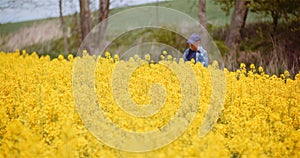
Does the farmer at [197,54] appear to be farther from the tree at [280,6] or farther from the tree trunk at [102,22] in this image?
the tree trunk at [102,22]

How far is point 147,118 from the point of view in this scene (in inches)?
221

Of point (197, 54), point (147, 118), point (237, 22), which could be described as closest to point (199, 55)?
point (197, 54)

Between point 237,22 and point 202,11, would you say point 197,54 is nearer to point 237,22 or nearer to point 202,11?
point 202,11

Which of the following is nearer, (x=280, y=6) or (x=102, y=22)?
(x=280, y=6)

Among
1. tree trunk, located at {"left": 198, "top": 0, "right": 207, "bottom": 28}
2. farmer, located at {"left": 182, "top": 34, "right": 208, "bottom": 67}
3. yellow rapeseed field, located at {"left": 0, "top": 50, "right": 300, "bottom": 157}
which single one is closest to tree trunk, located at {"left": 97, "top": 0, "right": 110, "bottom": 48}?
tree trunk, located at {"left": 198, "top": 0, "right": 207, "bottom": 28}

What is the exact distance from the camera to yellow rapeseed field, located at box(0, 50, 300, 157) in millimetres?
4363

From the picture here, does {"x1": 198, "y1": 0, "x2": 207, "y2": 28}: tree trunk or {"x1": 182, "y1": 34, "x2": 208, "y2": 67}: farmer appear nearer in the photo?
{"x1": 182, "y1": 34, "x2": 208, "y2": 67}: farmer

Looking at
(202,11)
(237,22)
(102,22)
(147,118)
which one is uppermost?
(147,118)

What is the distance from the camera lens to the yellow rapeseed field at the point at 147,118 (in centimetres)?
436

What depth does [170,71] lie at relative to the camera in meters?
9.37

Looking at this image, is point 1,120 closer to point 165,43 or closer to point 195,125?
point 195,125

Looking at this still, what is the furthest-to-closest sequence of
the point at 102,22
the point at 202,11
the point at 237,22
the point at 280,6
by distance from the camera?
the point at 102,22
the point at 237,22
the point at 280,6
the point at 202,11

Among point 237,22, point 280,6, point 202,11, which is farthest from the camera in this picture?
point 237,22

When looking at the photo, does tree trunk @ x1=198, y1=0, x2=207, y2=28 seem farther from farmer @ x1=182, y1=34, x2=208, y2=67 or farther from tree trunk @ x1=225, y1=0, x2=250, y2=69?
farmer @ x1=182, y1=34, x2=208, y2=67
